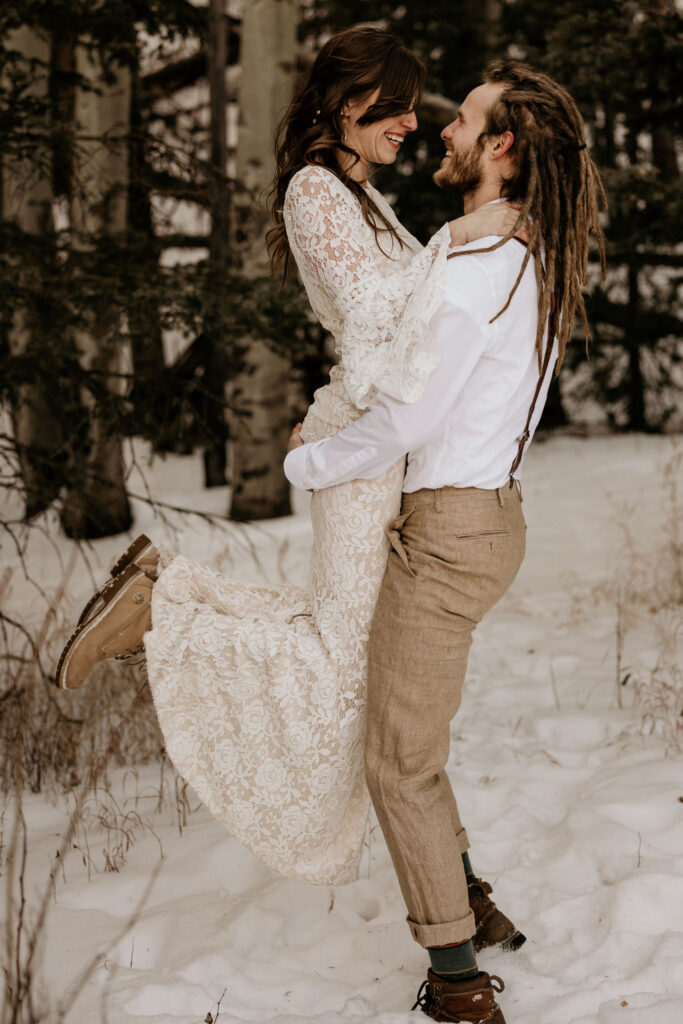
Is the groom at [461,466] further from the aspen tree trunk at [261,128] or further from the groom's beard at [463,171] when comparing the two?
the aspen tree trunk at [261,128]

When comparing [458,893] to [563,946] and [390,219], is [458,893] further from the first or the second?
Result: [390,219]

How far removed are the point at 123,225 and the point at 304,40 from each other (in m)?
6.27

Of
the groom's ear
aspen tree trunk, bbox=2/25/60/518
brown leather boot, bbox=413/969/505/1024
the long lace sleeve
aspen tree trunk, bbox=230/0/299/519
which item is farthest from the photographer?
aspen tree trunk, bbox=230/0/299/519

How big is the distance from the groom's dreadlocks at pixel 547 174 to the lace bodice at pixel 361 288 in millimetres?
173

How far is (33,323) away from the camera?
399 centimetres

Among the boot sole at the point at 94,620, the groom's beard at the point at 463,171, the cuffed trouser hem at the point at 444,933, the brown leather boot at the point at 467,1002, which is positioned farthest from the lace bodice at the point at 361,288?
the brown leather boot at the point at 467,1002

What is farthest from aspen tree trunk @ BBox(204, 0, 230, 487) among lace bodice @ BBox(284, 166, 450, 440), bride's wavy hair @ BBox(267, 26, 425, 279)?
lace bodice @ BBox(284, 166, 450, 440)

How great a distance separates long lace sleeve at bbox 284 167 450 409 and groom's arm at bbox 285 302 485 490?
3 centimetres

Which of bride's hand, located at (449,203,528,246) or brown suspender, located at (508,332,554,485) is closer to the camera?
bride's hand, located at (449,203,528,246)

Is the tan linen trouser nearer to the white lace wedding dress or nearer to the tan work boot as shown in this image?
the white lace wedding dress

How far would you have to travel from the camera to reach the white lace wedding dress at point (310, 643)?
6.77ft

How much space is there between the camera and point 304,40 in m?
11.1

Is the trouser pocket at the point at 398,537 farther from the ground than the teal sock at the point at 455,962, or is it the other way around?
the trouser pocket at the point at 398,537

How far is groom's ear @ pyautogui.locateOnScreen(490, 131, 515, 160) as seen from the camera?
198 cm
